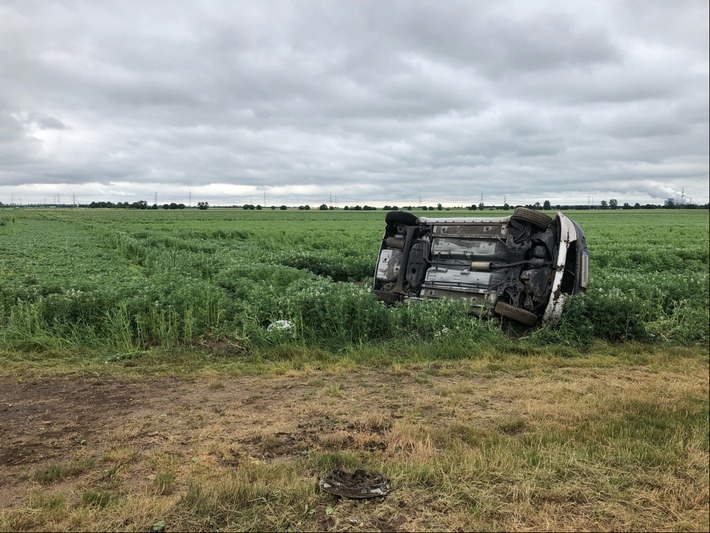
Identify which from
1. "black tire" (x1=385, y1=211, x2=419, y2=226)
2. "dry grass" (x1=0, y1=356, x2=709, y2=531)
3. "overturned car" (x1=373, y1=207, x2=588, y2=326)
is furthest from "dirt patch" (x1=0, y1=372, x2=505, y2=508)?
"black tire" (x1=385, y1=211, x2=419, y2=226)

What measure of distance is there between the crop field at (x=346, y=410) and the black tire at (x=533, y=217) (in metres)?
1.48

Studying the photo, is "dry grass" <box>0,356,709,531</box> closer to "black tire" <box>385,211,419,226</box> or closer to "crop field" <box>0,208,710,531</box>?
"crop field" <box>0,208,710,531</box>

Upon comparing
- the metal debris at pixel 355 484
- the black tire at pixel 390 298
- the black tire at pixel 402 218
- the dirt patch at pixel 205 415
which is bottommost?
the dirt patch at pixel 205 415

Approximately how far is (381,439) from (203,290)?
19.1 ft

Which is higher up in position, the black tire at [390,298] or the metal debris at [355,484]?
the black tire at [390,298]

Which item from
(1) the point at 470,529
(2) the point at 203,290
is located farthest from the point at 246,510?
(2) the point at 203,290

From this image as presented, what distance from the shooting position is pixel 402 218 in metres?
9.59

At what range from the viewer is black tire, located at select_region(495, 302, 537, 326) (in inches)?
282

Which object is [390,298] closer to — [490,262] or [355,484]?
[490,262]

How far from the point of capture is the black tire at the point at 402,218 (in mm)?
9497

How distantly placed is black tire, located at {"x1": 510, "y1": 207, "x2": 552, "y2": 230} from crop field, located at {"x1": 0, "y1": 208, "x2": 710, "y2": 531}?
148 cm

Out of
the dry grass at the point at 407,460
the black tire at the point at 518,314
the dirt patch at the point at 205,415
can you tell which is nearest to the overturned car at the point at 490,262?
the black tire at the point at 518,314

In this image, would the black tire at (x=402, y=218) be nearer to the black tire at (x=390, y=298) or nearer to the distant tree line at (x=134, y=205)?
the black tire at (x=390, y=298)

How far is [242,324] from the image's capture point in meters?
7.89
